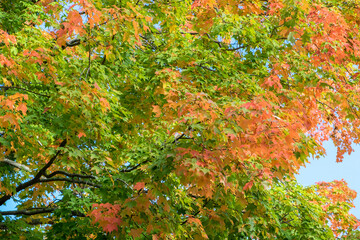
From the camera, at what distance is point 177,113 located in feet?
22.4

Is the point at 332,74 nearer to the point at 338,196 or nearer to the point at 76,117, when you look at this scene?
the point at 76,117

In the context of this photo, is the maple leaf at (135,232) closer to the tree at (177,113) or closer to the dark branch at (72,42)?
the tree at (177,113)

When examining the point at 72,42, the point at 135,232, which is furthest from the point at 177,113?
the point at 72,42

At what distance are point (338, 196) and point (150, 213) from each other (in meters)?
8.72

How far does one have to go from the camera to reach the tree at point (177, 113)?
240 inches

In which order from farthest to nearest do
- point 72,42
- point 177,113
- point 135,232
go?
point 72,42 < point 177,113 < point 135,232

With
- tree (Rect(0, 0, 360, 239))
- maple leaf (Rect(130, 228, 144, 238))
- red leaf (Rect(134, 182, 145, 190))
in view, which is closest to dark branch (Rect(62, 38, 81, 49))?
tree (Rect(0, 0, 360, 239))

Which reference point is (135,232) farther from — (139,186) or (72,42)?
(72,42)

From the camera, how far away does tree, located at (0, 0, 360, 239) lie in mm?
6102

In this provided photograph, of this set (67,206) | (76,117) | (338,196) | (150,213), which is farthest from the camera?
(338,196)

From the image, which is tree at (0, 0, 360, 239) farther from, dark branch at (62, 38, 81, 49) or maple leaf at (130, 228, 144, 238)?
dark branch at (62, 38, 81, 49)

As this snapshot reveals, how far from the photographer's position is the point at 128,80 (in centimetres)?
941

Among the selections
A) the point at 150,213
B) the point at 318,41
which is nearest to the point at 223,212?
the point at 150,213

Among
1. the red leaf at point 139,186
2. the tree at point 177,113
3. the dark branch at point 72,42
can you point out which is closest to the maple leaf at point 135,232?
the tree at point 177,113
